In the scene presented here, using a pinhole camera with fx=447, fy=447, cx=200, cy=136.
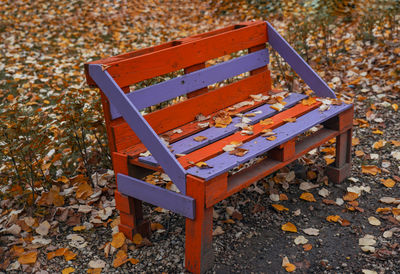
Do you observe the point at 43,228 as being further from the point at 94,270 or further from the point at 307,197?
the point at 307,197

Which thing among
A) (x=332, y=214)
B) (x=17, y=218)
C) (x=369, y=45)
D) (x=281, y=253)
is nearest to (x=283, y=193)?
(x=332, y=214)

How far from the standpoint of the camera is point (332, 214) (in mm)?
2959

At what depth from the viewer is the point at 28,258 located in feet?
8.69

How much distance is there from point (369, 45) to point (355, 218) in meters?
3.20

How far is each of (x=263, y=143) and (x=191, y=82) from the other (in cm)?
69

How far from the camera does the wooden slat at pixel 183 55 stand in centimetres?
259

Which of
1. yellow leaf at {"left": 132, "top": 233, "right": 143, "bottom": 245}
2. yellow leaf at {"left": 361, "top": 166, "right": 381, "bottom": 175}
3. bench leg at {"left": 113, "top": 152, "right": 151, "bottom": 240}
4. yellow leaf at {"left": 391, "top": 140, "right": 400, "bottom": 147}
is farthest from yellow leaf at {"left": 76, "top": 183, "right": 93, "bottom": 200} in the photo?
yellow leaf at {"left": 391, "top": 140, "right": 400, "bottom": 147}

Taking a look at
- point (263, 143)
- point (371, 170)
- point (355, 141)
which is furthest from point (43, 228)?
point (355, 141)

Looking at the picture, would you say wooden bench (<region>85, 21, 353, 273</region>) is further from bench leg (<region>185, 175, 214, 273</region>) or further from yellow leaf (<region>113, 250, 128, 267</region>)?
yellow leaf (<region>113, 250, 128, 267</region>)

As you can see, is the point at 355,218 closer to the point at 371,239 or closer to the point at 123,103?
the point at 371,239

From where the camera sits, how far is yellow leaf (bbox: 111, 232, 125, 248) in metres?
2.73

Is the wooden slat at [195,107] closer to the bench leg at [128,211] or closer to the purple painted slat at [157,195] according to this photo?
the bench leg at [128,211]

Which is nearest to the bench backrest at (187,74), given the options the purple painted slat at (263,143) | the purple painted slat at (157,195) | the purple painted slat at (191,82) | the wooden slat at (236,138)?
the purple painted slat at (191,82)

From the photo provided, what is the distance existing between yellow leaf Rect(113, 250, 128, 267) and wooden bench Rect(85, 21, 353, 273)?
132 mm
